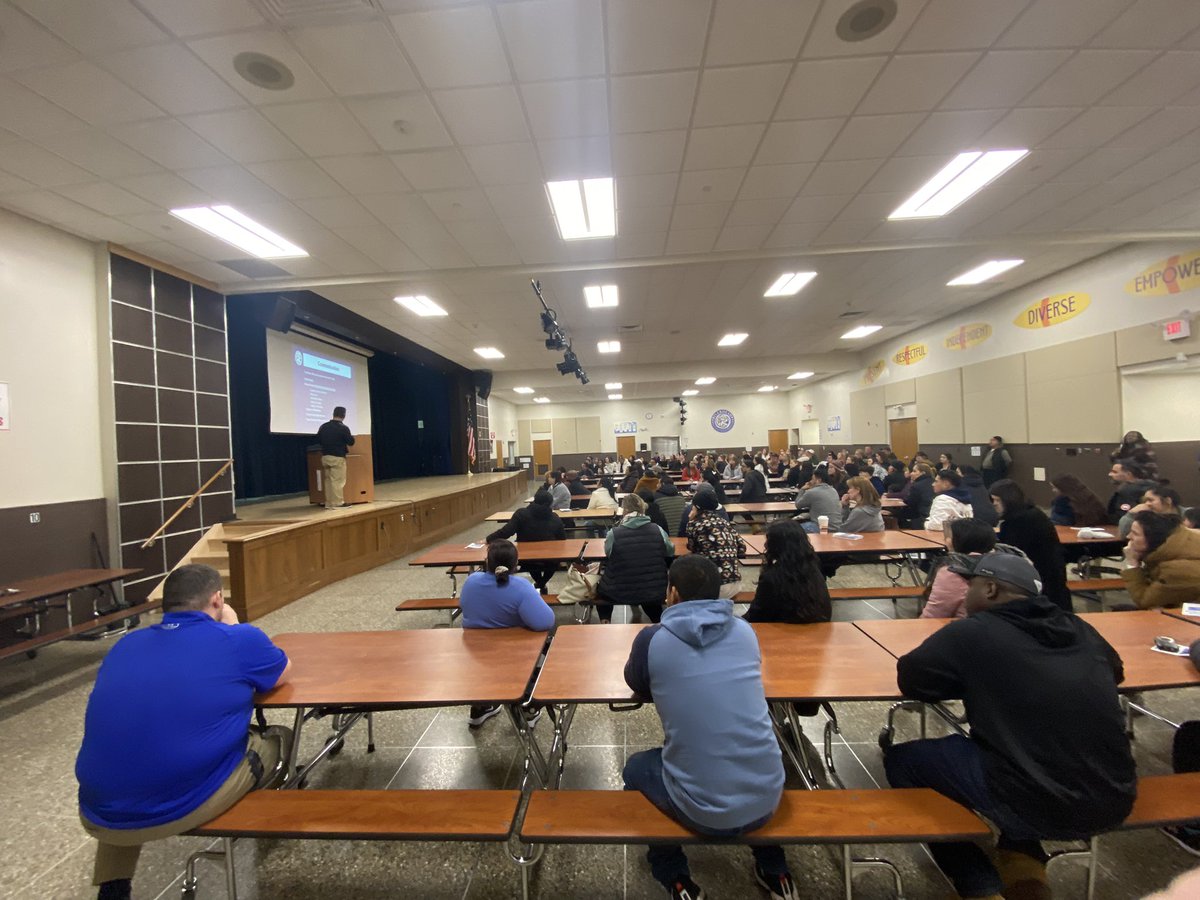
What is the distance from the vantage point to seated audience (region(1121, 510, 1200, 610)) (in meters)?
2.48

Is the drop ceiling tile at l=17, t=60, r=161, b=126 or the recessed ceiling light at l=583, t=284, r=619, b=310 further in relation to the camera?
the recessed ceiling light at l=583, t=284, r=619, b=310

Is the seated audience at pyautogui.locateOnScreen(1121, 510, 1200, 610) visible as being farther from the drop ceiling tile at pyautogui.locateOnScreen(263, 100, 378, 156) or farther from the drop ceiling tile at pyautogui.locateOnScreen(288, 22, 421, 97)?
the drop ceiling tile at pyautogui.locateOnScreen(263, 100, 378, 156)

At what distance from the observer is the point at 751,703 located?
4.58 feet

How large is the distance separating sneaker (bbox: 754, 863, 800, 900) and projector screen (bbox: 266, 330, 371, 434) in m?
8.39

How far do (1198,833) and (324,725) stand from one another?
4024 millimetres

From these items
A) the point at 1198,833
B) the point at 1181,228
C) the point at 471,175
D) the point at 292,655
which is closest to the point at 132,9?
the point at 471,175

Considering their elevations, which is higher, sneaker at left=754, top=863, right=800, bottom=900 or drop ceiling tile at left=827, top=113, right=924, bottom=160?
drop ceiling tile at left=827, top=113, right=924, bottom=160

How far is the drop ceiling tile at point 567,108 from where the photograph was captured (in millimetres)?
2947

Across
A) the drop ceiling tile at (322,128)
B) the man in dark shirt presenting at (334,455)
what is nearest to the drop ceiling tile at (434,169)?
the drop ceiling tile at (322,128)

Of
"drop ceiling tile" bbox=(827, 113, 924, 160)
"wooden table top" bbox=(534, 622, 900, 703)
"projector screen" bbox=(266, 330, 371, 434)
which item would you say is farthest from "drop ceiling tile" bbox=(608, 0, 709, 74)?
"projector screen" bbox=(266, 330, 371, 434)

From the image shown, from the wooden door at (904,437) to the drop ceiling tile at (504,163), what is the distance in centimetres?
1073

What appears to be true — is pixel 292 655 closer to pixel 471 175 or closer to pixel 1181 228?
pixel 471 175

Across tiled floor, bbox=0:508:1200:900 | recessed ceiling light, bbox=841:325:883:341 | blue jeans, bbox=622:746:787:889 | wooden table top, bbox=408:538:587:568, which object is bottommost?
tiled floor, bbox=0:508:1200:900

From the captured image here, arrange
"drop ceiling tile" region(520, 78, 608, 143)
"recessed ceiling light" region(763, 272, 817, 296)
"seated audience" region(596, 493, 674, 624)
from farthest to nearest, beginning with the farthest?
1. "recessed ceiling light" region(763, 272, 817, 296)
2. "seated audience" region(596, 493, 674, 624)
3. "drop ceiling tile" region(520, 78, 608, 143)
